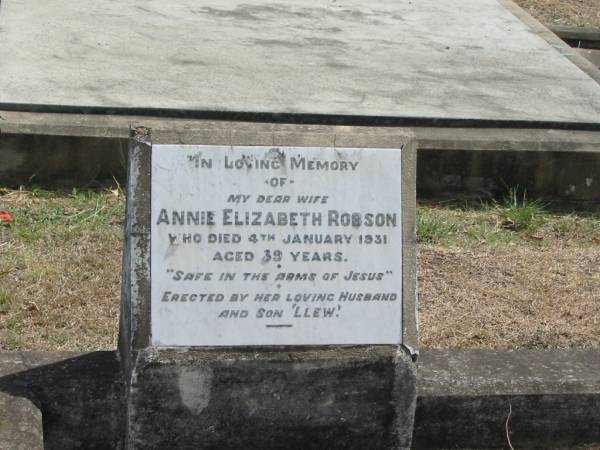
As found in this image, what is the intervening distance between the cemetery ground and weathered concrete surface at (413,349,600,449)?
2.06 ft

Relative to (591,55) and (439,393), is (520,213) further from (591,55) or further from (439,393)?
(591,55)

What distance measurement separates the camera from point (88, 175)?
5.09m

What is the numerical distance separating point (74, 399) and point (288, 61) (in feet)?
11.6

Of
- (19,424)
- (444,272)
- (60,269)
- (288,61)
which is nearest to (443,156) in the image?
(444,272)

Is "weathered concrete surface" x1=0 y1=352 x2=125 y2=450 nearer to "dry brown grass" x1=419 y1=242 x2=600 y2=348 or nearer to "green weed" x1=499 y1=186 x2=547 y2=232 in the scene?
"dry brown grass" x1=419 y1=242 x2=600 y2=348

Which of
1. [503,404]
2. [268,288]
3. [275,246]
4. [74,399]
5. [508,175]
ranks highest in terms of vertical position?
[275,246]

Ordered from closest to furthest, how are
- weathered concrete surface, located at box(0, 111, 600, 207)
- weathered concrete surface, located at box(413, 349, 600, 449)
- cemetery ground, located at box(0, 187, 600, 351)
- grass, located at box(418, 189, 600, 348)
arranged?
1. weathered concrete surface, located at box(413, 349, 600, 449)
2. cemetery ground, located at box(0, 187, 600, 351)
3. grass, located at box(418, 189, 600, 348)
4. weathered concrete surface, located at box(0, 111, 600, 207)

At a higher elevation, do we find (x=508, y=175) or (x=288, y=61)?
(x=288, y=61)

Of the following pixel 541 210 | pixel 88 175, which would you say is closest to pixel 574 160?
pixel 541 210

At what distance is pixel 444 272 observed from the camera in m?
4.64

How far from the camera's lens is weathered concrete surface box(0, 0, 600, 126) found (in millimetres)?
5398

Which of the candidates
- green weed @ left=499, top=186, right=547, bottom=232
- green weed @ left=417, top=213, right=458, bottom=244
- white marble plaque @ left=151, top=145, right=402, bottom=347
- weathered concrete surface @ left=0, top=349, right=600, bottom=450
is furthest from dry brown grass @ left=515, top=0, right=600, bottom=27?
white marble plaque @ left=151, top=145, right=402, bottom=347

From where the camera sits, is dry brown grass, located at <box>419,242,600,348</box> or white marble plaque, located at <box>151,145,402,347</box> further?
dry brown grass, located at <box>419,242,600,348</box>

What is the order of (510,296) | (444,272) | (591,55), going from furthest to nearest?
(591,55), (444,272), (510,296)
